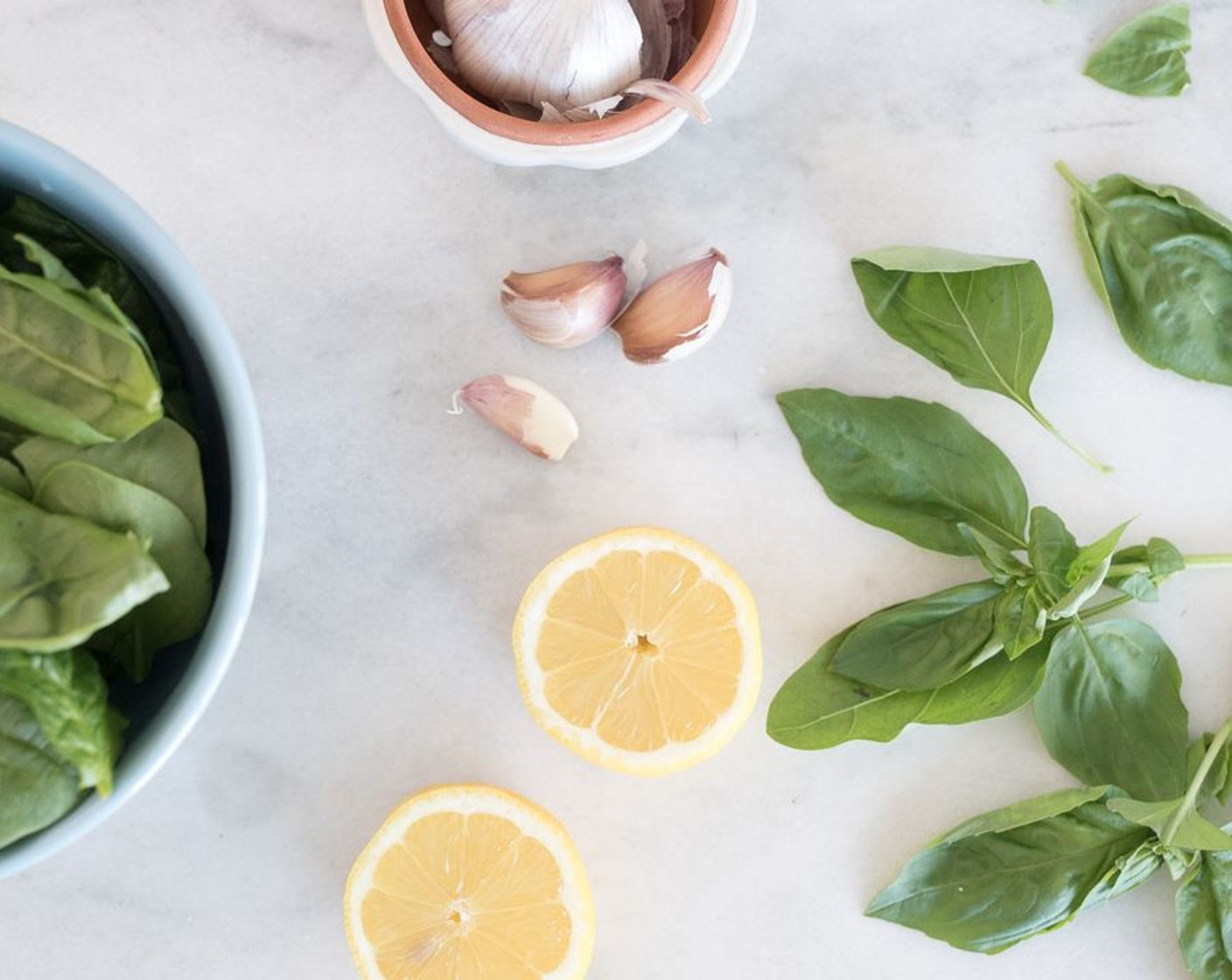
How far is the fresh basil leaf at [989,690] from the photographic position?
39.7 inches

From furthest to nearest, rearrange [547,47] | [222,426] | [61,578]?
Answer: [547,47] < [222,426] < [61,578]

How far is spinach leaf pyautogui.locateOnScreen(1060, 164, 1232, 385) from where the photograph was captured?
1038 mm

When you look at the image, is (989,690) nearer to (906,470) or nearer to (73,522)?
(906,470)

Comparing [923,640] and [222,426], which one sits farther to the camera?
[923,640]

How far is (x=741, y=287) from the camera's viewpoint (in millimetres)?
1049

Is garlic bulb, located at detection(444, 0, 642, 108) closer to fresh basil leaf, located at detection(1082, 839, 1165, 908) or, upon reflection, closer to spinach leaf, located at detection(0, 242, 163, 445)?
spinach leaf, located at detection(0, 242, 163, 445)

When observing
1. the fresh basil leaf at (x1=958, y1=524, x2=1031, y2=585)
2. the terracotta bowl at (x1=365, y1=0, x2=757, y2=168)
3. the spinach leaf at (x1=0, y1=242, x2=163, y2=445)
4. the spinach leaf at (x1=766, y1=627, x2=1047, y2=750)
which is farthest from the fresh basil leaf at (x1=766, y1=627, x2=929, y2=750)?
the spinach leaf at (x1=0, y1=242, x2=163, y2=445)

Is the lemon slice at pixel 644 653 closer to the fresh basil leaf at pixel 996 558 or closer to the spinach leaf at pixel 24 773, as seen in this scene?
the fresh basil leaf at pixel 996 558

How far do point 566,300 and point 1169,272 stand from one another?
1.46ft

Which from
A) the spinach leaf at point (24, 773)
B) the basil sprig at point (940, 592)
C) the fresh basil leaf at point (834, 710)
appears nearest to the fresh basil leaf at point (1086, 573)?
the basil sprig at point (940, 592)

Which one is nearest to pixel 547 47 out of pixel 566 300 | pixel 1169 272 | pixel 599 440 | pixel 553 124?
pixel 553 124

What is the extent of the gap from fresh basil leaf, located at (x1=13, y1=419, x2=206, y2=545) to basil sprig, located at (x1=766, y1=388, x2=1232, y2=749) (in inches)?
17.4

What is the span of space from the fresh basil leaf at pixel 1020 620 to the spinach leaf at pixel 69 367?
1.92 feet

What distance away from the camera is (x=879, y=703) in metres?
1.01
